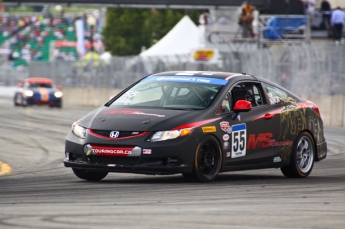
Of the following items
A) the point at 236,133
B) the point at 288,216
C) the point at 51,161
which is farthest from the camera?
the point at 51,161


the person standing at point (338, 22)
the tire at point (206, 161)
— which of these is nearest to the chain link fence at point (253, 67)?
the person standing at point (338, 22)

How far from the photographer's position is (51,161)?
1352 centimetres

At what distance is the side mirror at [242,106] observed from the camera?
1030cm

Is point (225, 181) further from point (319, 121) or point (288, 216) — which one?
point (288, 216)

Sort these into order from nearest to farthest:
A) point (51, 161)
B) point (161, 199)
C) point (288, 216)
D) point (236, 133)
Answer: point (288, 216) < point (161, 199) < point (236, 133) < point (51, 161)

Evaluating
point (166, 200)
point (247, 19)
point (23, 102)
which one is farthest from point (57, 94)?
point (166, 200)

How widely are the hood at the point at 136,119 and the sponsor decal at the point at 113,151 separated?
0.74ft

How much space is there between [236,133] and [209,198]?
2155 mm

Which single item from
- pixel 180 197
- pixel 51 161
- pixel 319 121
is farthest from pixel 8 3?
pixel 180 197

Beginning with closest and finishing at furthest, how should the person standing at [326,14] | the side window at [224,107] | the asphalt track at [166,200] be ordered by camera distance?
the asphalt track at [166,200] → the side window at [224,107] → the person standing at [326,14]

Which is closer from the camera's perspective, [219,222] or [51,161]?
[219,222]

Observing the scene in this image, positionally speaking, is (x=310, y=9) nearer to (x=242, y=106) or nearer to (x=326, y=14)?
(x=326, y=14)

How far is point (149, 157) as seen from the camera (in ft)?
31.1

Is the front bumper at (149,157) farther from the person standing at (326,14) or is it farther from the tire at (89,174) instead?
the person standing at (326,14)
